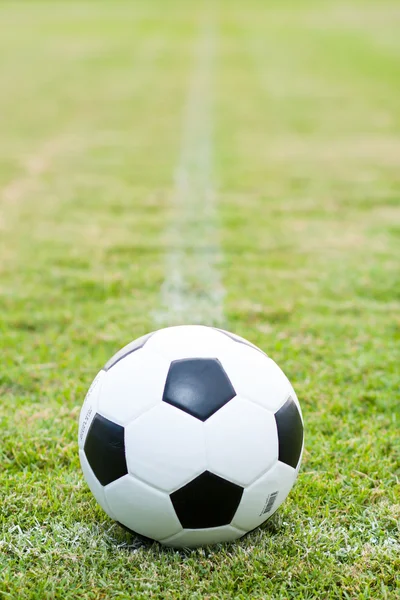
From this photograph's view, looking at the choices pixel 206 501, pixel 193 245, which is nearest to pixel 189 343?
pixel 206 501

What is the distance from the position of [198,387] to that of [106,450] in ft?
1.25

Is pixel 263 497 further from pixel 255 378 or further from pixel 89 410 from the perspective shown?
pixel 89 410

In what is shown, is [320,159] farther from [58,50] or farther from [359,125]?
[58,50]

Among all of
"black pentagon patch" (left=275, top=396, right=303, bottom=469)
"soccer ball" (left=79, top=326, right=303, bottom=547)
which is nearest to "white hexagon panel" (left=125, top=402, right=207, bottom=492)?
"soccer ball" (left=79, top=326, right=303, bottom=547)

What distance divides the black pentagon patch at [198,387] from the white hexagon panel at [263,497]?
0.96 ft

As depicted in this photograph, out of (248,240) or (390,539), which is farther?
(248,240)

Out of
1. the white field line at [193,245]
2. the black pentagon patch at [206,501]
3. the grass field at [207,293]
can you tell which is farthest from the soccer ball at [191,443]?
the white field line at [193,245]

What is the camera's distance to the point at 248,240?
618 cm

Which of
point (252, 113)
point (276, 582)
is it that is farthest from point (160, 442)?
point (252, 113)

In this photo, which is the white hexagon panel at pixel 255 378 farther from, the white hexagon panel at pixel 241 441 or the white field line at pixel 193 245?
the white field line at pixel 193 245

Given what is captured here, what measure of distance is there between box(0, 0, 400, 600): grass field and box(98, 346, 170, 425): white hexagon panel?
50 centimetres

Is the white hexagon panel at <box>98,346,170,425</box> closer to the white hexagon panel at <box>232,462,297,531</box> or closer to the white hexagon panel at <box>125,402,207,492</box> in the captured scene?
the white hexagon panel at <box>125,402,207,492</box>

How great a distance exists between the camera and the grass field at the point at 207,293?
2412mm

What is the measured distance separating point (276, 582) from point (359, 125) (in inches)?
438
